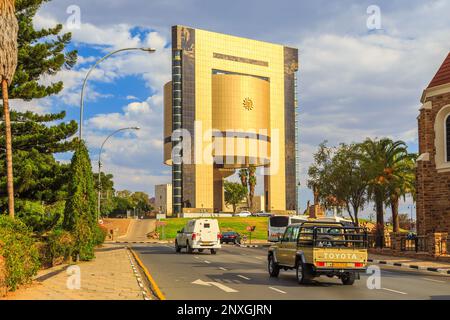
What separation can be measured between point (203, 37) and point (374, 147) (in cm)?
8482

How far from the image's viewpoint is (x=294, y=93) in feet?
486

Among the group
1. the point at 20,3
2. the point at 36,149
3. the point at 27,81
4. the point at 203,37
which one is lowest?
the point at 36,149

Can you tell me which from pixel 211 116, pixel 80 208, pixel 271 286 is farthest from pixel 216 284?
pixel 211 116

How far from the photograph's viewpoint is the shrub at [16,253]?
49.5 feet

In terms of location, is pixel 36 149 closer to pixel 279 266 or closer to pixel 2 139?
pixel 2 139

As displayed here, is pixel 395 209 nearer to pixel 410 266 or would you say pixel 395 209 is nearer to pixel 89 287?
pixel 410 266

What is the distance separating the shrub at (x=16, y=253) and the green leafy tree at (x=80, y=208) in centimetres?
935

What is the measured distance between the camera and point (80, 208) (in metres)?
28.6

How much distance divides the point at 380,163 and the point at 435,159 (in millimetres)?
10584

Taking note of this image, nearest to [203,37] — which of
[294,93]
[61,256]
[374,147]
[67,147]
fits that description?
[294,93]

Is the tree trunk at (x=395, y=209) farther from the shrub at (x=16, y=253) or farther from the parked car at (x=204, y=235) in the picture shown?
the shrub at (x=16, y=253)

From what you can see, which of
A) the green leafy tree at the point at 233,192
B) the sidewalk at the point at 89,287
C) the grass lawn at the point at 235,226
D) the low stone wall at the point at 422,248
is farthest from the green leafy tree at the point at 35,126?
the green leafy tree at the point at 233,192

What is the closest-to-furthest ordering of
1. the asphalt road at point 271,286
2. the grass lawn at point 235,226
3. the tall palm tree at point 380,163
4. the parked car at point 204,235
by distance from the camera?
the asphalt road at point 271,286
the parked car at point 204,235
the tall palm tree at point 380,163
the grass lawn at point 235,226
